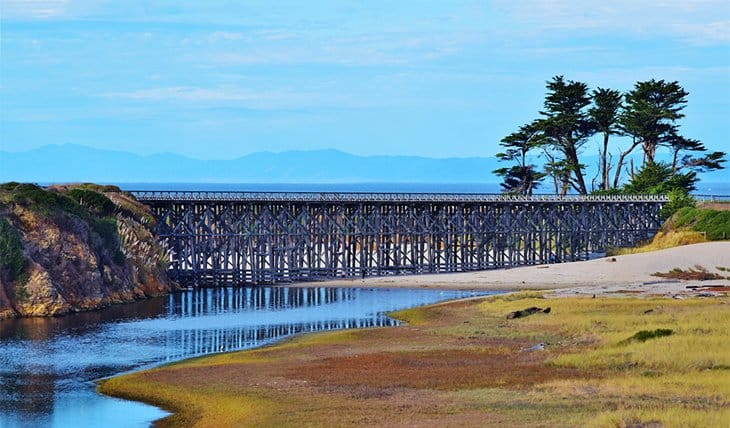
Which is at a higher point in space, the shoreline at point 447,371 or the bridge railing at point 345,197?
the bridge railing at point 345,197

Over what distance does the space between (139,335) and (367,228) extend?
33.1 metres

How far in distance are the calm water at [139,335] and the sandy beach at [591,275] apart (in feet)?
12.1

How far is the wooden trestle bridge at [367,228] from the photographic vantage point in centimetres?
7850

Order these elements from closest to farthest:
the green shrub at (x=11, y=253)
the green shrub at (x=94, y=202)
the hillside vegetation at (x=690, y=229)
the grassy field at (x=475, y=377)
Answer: the grassy field at (x=475, y=377)
the green shrub at (x=11, y=253)
the green shrub at (x=94, y=202)
the hillside vegetation at (x=690, y=229)

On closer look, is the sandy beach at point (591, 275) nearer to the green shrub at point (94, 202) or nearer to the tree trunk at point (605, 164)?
the green shrub at point (94, 202)

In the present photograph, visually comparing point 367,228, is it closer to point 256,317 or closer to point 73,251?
point 73,251

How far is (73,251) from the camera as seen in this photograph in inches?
2603

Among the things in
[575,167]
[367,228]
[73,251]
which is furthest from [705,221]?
[73,251]

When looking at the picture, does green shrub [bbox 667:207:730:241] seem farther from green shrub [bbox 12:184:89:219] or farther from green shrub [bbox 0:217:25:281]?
green shrub [bbox 0:217:25:281]

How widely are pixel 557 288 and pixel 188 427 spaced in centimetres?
4182

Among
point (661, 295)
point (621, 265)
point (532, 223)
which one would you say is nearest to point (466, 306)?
point (661, 295)

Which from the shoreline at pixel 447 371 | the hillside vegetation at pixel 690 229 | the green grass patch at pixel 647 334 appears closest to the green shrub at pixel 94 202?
the shoreline at pixel 447 371

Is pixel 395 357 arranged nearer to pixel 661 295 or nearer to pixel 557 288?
pixel 661 295

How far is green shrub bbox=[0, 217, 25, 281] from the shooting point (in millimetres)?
61719
